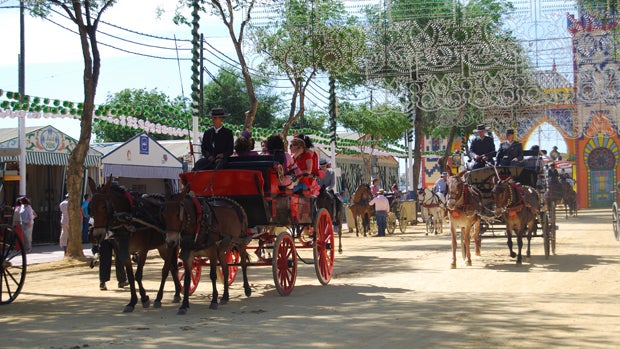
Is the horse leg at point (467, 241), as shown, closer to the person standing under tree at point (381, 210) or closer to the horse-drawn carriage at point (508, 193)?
the horse-drawn carriage at point (508, 193)

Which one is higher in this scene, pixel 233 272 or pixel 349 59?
pixel 349 59

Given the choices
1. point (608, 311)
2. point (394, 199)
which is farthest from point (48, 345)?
point (394, 199)

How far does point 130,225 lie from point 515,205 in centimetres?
823

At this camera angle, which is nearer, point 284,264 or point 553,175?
point 284,264

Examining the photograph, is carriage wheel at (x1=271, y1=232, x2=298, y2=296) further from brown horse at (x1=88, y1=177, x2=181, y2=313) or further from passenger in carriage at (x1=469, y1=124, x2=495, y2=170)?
passenger in carriage at (x1=469, y1=124, x2=495, y2=170)

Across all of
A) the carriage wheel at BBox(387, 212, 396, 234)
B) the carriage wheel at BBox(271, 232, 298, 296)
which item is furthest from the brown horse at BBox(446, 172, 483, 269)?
the carriage wheel at BBox(387, 212, 396, 234)

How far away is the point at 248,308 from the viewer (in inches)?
428

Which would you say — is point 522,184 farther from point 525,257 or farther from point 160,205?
point 160,205

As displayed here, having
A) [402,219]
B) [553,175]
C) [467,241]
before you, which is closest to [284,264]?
[467,241]

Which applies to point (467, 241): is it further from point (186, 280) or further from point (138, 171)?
point (138, 171)

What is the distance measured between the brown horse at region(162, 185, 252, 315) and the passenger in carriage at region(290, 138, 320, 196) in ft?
5.91

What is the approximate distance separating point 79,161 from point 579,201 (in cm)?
4344

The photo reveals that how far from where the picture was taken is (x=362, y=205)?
30922 millimetres

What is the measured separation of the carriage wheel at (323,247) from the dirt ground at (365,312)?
0.72ft
